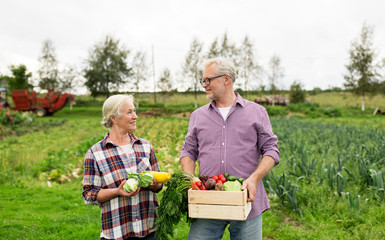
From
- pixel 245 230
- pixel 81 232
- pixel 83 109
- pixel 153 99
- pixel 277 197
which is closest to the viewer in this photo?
pixel 245 230

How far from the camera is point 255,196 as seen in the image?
2463 millimetres

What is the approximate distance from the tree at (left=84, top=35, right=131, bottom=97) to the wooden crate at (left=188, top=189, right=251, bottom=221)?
97.8ft

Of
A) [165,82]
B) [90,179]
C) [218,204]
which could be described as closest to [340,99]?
[165,82]

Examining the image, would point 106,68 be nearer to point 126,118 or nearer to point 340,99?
point 340,99

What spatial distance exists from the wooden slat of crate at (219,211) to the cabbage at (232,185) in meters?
0.12

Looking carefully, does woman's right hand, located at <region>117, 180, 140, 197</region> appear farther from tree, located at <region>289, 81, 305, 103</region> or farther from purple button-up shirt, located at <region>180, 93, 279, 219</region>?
tree, located at <region>289, 81, 305, 103</region>

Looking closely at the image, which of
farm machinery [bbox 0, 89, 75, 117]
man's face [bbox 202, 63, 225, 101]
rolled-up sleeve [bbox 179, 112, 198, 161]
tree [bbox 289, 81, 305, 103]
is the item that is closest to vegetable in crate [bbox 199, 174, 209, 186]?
rolled-up sleeve [bbox 179, 112, 198, 161]

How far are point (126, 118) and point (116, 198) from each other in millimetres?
610

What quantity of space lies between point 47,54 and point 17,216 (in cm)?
3334

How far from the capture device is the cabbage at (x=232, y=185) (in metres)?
2.17

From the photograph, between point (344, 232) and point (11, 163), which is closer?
point (344, 232)

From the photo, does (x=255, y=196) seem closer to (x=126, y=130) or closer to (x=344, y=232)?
(x=126, y=130)

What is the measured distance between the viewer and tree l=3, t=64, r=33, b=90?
32906 millimetres

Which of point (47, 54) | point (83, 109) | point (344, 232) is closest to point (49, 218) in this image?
point (344, 232)
